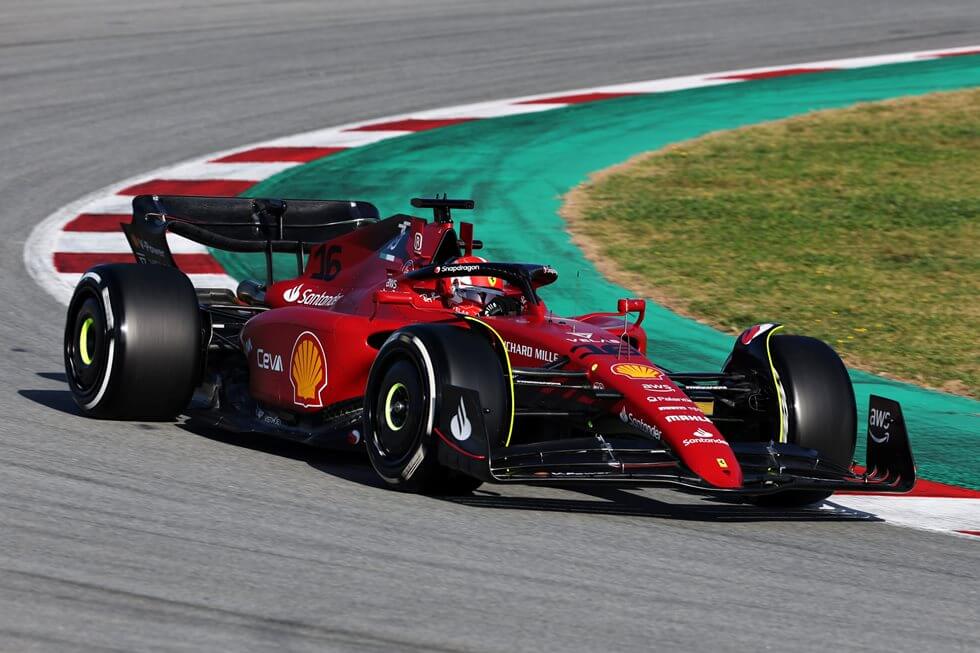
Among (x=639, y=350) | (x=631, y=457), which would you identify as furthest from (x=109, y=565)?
(x=639, y=350)

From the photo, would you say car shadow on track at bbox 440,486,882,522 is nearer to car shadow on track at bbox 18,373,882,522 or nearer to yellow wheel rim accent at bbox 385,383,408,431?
car shadow on track at bbox 18,373,882,522

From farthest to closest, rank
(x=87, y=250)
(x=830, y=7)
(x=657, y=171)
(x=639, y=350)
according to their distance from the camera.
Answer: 1. (x=830, y=7)
2. (x=657, y=171)
3. (x=87, y=250)
4. (x=639, y=350)

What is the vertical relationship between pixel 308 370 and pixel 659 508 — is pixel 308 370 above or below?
above

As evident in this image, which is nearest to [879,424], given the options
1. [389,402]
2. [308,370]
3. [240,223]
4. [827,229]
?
[389,402]

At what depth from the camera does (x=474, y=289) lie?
7.79 metres

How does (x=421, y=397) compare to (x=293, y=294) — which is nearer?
(x=421, y=397)

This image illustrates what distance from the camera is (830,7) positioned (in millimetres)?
25578

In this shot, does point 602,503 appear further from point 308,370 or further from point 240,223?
point 240,223

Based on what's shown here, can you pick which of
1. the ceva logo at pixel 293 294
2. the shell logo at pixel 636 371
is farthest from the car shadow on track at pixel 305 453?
the shell logo at pixel 636 371

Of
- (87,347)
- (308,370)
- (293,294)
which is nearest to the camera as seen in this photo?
(308,370)

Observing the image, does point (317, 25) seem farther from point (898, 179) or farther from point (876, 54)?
point (898, 179)

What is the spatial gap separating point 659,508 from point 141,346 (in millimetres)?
2607

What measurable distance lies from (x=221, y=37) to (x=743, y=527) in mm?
16618

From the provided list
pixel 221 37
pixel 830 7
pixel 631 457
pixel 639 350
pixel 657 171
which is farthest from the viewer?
pixel 830 7
